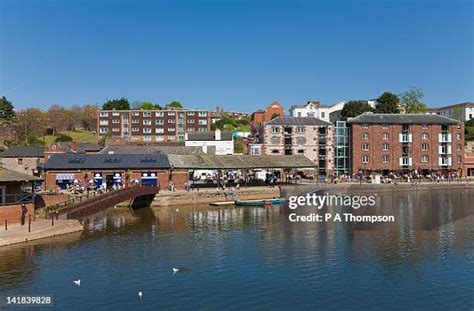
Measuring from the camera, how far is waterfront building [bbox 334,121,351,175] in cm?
9712

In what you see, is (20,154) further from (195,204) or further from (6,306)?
(6,306)

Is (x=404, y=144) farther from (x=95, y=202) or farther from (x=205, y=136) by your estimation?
(x=95, y=202)

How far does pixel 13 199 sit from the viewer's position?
133 ft

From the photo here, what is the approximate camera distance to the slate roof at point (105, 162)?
67.7m

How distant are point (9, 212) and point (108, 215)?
52.2ft

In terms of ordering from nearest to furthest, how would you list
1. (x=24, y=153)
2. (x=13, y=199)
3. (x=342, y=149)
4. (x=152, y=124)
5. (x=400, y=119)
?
(x=13, y=199) → (x=24, y=153) → (x=400, y=119) → (x=342, y=149) → (x=152, y=124)

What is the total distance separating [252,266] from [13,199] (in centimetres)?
2153

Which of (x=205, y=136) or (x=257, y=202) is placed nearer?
(x=257, y=202)

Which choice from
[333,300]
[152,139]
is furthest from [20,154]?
[333,300]

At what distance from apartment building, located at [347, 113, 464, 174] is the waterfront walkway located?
211 ft

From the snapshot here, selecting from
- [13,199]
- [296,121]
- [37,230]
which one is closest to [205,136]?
[296,121]

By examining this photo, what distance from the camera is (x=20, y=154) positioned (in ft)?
276

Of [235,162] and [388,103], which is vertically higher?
[388,103]

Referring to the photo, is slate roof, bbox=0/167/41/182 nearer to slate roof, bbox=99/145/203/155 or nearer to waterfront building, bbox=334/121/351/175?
slate roof, bbox=99/145/203/155
